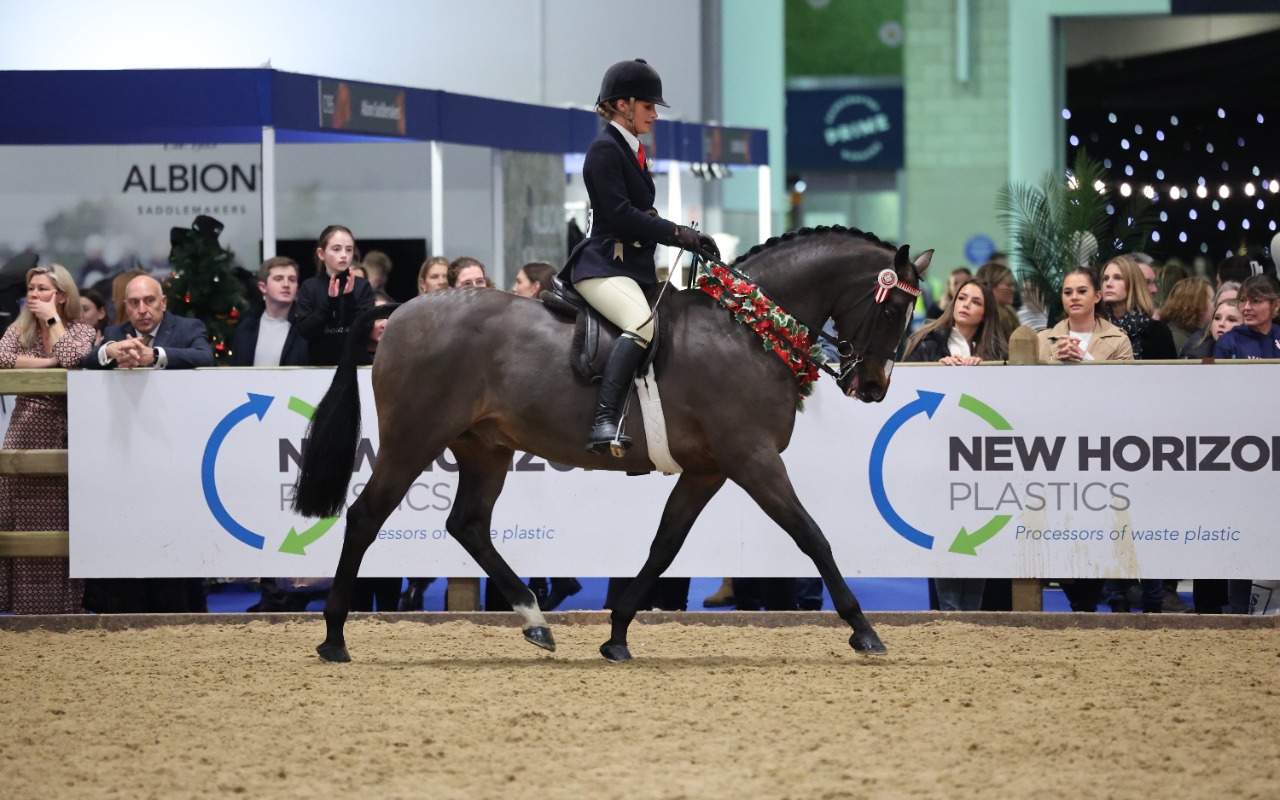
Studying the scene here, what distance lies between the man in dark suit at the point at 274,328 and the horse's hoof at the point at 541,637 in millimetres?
2684

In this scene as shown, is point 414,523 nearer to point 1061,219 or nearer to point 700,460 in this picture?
point 700,460

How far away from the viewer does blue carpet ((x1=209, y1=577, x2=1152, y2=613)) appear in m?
9.50

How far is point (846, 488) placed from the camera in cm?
818

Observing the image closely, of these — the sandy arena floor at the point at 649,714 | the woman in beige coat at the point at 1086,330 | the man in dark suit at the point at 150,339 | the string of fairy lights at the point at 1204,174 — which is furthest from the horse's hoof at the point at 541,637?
the string of fairy lights at the point at 1204,174

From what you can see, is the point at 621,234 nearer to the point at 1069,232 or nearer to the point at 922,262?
the point at 922,262

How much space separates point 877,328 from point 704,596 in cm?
367

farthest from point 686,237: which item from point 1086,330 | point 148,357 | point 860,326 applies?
point 148,357

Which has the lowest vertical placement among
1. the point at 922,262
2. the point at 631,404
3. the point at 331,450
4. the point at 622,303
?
the point at 331,450

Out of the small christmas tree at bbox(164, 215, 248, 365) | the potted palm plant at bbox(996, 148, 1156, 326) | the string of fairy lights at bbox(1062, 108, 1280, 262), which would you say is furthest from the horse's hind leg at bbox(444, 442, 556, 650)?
the string of fairy lights at bbox(1062, 108, 1280, 262)

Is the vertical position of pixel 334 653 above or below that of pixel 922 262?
below

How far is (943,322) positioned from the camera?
355 inches

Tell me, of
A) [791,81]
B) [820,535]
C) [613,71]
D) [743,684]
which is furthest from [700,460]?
[791,81]

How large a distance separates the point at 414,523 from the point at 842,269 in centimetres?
277

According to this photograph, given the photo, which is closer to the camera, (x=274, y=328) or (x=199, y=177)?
(x=274, y=328)
